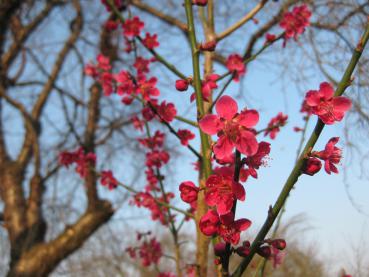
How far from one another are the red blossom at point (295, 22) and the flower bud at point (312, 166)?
1863 millimetres

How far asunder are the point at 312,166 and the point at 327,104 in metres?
0.15

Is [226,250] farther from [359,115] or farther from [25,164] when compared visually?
[25,164]

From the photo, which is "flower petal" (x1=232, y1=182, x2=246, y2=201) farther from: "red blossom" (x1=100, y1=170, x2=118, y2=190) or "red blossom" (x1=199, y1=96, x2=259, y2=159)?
"red blossom" (x1=100, y1=170, x2=118, y2=190)

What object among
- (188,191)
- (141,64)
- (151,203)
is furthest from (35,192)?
(188,191)

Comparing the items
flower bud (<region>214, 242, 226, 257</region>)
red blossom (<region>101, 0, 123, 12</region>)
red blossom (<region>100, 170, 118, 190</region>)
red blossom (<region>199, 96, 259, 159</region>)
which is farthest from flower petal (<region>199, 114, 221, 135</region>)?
red blossom (<region>100, 170, 118, 190</region>)

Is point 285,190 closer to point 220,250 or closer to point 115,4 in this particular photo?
point 220,250

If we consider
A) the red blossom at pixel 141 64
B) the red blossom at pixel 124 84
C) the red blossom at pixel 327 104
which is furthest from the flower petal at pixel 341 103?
the red blossom at pixel 141 64

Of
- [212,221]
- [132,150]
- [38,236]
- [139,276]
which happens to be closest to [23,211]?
[38,236]

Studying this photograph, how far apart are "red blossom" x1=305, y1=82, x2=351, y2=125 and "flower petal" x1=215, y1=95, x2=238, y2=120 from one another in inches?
7.1

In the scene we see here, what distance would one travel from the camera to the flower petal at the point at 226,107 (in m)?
0.81

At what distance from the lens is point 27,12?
6.25 metres

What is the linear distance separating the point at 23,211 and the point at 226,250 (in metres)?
5.44

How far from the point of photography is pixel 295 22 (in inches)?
103

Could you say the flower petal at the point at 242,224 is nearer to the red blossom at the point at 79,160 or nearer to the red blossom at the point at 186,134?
the red blossom at the point at 186,134
